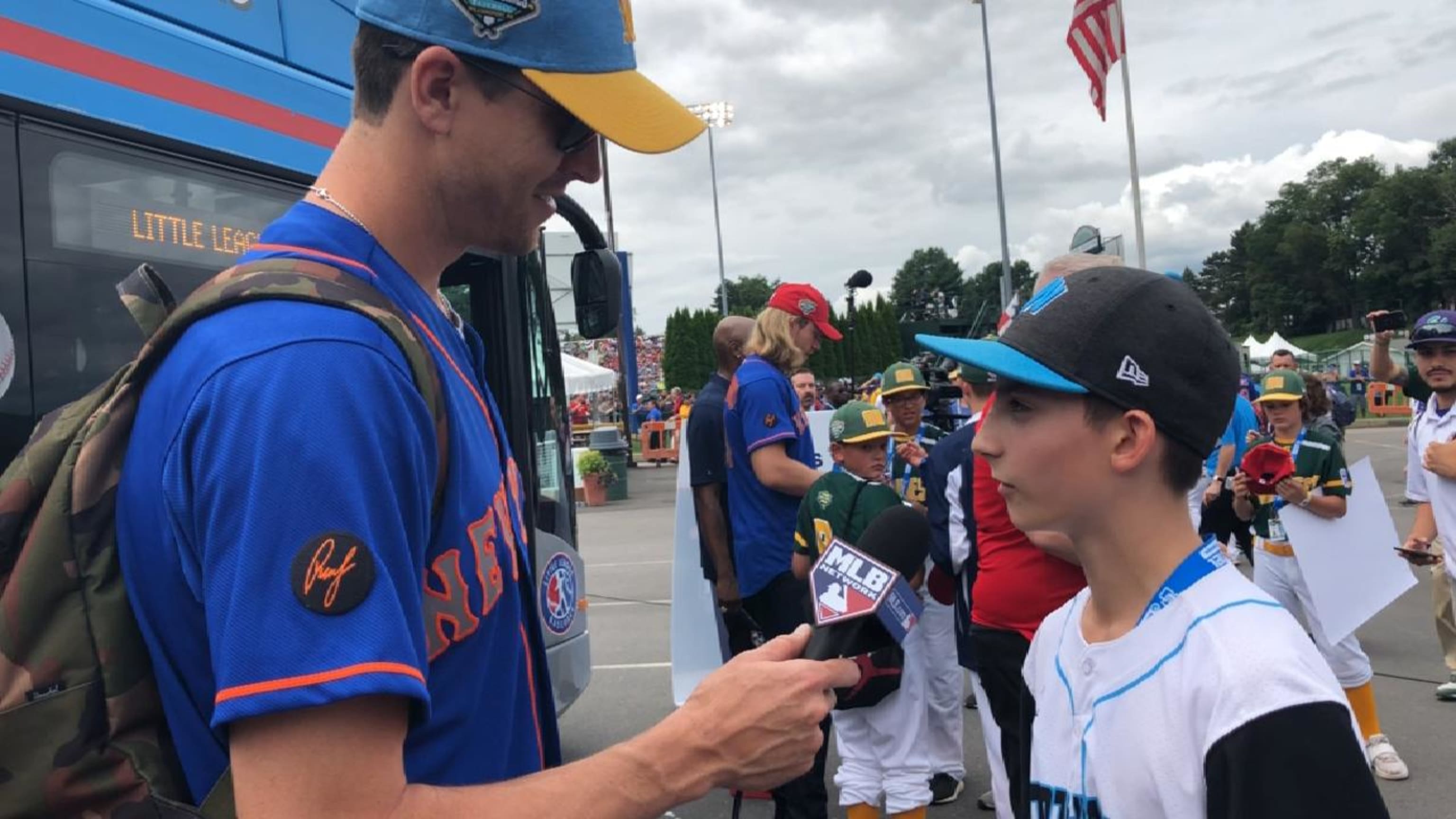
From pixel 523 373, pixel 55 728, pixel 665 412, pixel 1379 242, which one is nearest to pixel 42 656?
pixel 55 728

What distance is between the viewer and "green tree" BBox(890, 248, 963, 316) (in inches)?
4481

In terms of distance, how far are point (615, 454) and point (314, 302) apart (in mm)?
→ 21550

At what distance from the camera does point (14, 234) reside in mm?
2787

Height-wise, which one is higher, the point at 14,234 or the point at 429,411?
the point at 14,234

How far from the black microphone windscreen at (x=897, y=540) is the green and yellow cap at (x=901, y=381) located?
441 cm

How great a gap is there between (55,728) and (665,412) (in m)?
36.1

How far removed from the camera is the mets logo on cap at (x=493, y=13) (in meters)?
1.21

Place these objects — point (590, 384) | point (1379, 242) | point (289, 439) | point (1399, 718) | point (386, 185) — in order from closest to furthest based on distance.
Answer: point (289, 439) → point (386, 185) → point (1399, 718) → point (590, 384) → point (1379, 242)

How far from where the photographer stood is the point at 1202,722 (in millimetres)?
1410

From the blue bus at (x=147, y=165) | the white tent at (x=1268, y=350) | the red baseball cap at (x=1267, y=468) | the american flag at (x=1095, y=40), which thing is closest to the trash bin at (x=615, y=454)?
the american flag at (x=1095, y=40)

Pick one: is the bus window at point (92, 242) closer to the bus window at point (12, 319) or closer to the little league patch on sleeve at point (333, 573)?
the bus window at point (12, 319)

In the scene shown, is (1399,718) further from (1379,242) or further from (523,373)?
(1379,242)

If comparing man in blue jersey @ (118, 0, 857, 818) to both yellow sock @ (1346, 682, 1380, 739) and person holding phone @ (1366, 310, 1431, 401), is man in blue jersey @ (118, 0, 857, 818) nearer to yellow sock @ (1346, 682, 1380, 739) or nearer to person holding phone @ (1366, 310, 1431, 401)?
yellow sock @ (1346, 682, 1380, 739)

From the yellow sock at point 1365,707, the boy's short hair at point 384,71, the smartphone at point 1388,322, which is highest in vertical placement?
the boy's short hair at point 384,71
